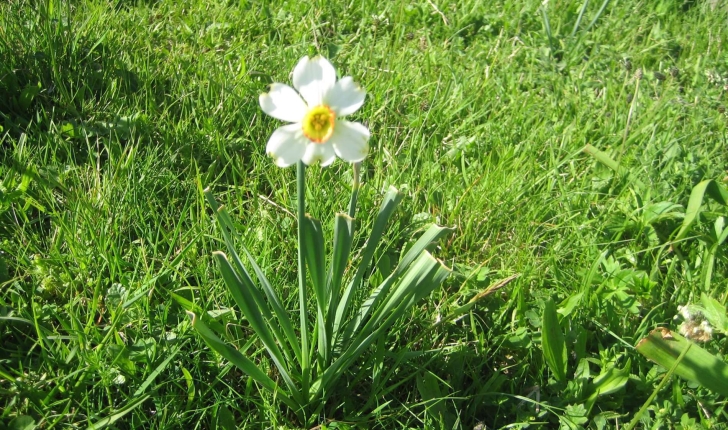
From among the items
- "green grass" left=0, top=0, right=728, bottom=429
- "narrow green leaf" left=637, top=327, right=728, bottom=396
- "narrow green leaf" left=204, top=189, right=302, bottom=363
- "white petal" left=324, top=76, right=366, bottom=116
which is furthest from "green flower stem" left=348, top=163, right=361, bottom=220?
"narrow green leaf" left=637, top=327, right=728, bottom=396

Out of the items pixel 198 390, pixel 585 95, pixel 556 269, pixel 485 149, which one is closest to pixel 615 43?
pixel 585 95

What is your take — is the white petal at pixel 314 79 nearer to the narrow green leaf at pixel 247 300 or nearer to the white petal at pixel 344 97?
the white petal at pixel 344 97

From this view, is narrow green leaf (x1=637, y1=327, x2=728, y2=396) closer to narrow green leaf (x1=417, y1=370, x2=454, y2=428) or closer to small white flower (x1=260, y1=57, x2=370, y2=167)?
narrow green leaf (x1=417, y1=370, x2=454, y2=428)

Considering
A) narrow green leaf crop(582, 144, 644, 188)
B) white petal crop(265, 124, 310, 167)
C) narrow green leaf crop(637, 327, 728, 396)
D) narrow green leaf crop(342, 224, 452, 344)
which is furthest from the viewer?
narrow green leaf crop(582, 144, 644, 188)

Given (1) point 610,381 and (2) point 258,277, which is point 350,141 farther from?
(1) point 610,381

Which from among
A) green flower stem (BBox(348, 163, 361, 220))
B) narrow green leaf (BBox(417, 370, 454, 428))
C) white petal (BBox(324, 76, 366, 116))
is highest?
white petal (BBox(324, 76, 366, 116))

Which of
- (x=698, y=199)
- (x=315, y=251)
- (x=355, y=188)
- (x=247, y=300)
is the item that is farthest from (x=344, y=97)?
(x=698, y=199)

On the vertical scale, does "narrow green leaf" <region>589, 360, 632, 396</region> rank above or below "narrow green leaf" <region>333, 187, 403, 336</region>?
below
